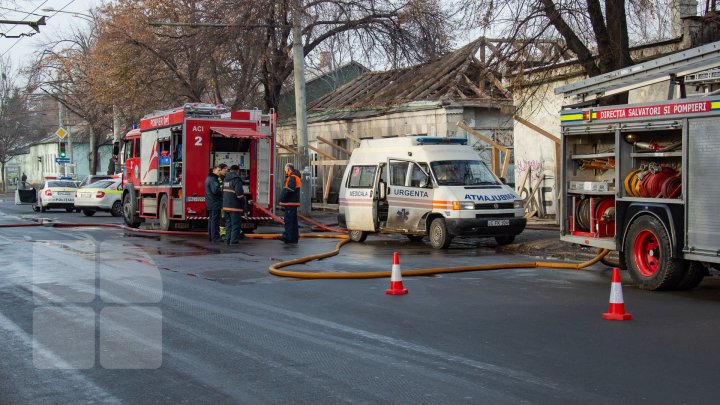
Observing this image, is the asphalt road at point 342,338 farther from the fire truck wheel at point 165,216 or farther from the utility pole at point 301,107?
the utility pole at point 301,107

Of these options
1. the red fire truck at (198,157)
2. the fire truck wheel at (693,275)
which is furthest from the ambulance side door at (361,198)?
the fire truck wheel at (693,275)

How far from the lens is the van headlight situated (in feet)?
56.5

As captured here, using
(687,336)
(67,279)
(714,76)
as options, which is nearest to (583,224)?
(714,76)

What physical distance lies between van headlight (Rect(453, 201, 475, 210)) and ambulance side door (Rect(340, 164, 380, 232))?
7.24 feet

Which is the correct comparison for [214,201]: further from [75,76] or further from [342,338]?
[75,76]

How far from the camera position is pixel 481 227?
17234 millimetres

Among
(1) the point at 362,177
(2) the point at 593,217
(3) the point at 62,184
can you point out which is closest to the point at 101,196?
(3) the point at 62,184

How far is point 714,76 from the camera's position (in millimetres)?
11672

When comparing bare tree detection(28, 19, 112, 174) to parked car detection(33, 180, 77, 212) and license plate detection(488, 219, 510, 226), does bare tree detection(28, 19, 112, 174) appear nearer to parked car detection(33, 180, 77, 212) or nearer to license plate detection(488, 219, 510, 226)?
parked car detection(33, 180, 77, 212)

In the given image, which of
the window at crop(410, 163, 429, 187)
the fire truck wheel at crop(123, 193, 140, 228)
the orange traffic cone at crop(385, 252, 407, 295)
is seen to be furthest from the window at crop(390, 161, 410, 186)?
the fire truck wheel at crop(123, 193, 140, 228)

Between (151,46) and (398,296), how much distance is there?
81.1 ft

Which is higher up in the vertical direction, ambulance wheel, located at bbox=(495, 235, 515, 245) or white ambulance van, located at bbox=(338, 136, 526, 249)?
white ambulance van, located at bbox=(338, 136, 526, 249)
